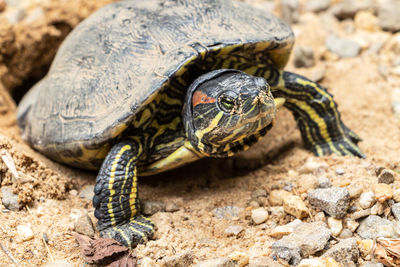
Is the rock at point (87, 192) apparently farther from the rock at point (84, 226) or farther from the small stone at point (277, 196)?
the small stone at point (277, 196)

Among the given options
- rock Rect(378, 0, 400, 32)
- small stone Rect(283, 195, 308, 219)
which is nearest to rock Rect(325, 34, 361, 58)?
rock Rect(378, 0, 400, 32)

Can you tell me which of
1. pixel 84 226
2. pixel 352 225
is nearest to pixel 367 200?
pixel 352 225

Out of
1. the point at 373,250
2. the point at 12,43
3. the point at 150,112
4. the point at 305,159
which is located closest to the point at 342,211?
the point at 373,250

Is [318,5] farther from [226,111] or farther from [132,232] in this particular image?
[132,232]

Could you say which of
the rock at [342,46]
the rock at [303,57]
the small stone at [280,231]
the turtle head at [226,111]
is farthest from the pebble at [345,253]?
the rock at [342,46]

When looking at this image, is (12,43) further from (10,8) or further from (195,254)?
(195,254)

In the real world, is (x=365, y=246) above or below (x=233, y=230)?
above
